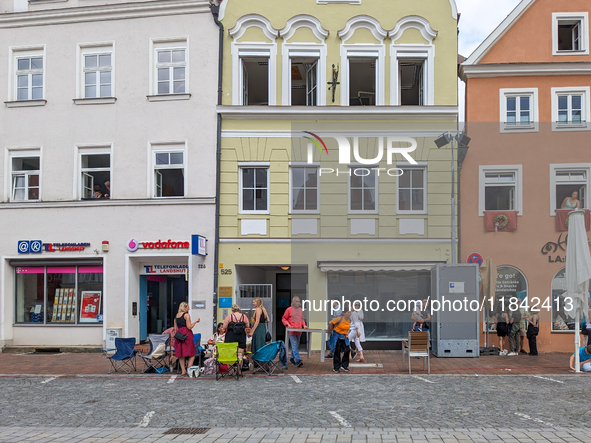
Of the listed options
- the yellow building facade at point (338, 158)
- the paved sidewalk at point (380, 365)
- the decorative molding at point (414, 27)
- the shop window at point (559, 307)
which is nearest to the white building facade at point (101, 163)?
the yellow building facade at point (338, 158)

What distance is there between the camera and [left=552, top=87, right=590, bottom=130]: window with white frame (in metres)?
19.0

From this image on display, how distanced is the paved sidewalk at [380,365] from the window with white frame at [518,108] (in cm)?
691

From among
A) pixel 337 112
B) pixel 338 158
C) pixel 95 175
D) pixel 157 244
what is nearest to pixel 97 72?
pixel 95 175

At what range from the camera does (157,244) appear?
62.0 feet

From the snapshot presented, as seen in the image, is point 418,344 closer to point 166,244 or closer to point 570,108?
point 166,244

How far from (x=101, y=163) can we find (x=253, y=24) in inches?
254

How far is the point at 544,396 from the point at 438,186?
30.4 ft

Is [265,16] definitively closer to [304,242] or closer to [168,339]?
[304,242]

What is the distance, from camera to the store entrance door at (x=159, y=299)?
2005 cm

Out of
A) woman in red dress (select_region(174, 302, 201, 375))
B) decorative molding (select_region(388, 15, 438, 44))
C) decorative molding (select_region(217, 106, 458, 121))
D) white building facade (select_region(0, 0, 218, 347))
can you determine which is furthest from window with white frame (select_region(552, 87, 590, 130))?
woman in red dress (select_region(174, 302, 201, 375))

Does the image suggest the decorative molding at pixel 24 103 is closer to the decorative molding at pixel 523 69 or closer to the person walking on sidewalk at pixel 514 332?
the decorative molding at pixel 523 69

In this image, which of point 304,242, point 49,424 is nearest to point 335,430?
point 49,424

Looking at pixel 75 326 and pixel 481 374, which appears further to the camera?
pixel 75 326

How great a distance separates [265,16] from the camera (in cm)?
1961
